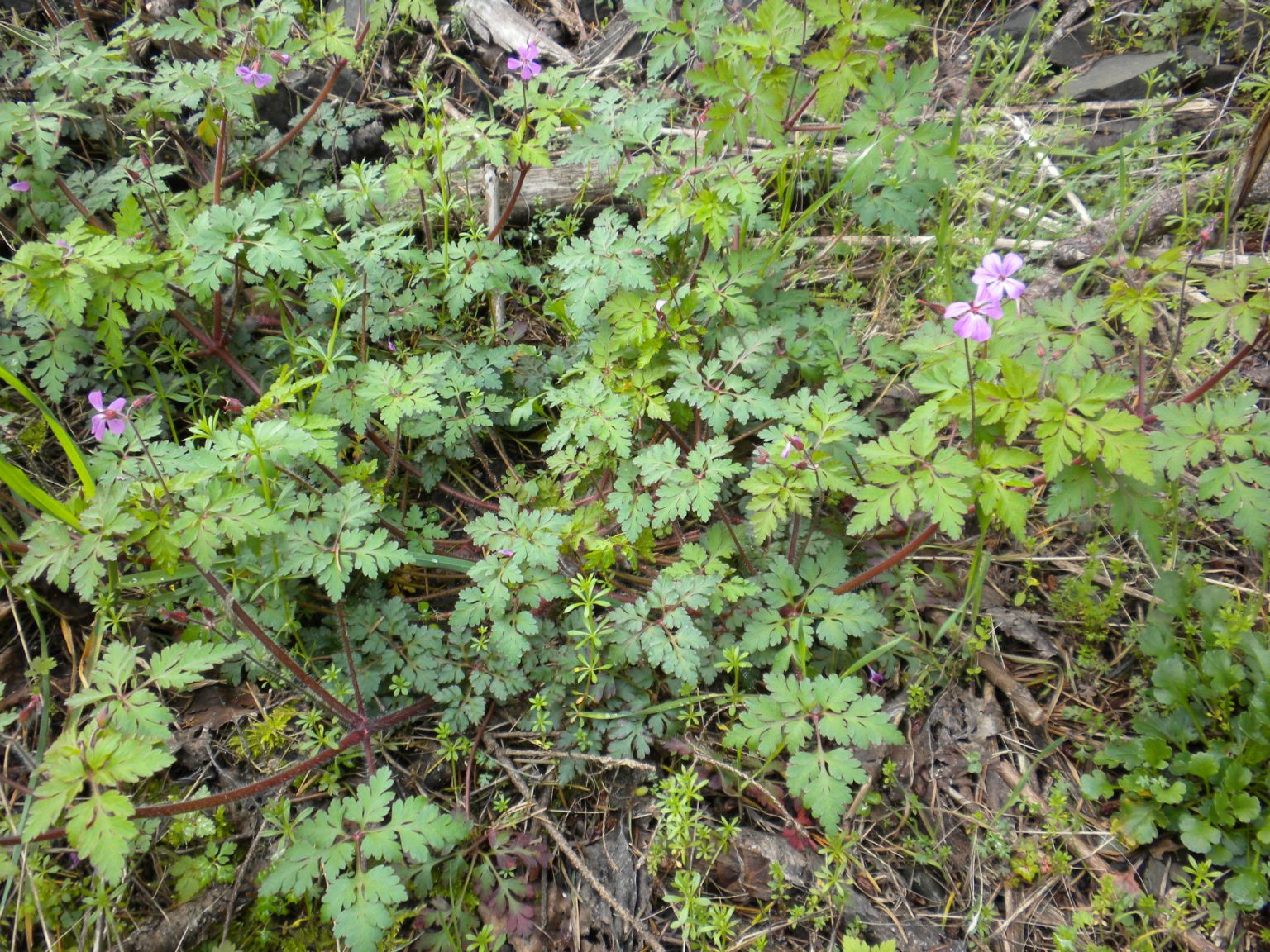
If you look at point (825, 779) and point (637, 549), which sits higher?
point (637, 549)

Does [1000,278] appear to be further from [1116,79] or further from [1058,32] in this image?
[1058,32]

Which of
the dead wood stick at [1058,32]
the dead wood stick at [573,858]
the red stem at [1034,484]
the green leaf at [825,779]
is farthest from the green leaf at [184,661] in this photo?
the dead wood stick at [1058,32]

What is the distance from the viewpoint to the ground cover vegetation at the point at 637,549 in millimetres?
2361

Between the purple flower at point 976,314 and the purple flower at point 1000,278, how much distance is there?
Result: 0.07 feet

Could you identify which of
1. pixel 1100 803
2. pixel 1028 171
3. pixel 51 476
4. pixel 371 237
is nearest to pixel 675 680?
pixel 1100 803

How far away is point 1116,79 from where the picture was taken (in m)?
4.25

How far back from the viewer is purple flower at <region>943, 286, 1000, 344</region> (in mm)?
2119

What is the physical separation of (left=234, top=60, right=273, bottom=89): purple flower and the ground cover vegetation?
0.09ft

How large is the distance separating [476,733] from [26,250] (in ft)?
8.30

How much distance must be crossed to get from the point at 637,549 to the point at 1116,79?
3901 mm

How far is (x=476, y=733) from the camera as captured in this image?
282cm

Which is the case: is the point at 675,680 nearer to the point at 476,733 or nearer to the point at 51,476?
the point at 476,733

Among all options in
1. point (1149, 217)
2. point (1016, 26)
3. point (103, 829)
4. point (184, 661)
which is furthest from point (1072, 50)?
point (103, 829)

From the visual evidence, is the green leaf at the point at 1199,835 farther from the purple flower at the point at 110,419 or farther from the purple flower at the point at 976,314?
the purple flower at the point at 110,419
